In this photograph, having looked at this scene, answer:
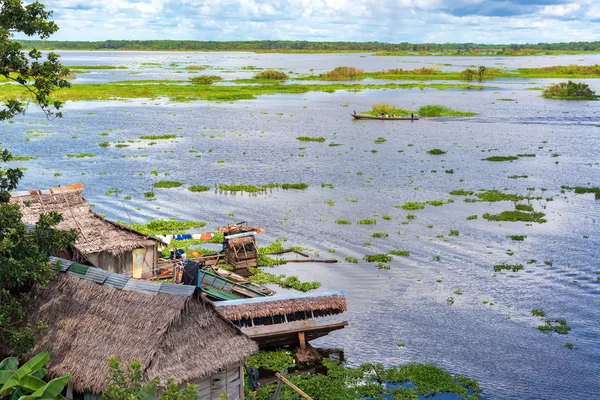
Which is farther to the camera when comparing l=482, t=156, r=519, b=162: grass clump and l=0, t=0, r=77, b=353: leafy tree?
l=482, t=156, r=519, b=162: grass clump

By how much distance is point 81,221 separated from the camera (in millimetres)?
25031

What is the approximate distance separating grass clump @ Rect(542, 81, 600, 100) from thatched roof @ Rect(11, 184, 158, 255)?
96.9 meters

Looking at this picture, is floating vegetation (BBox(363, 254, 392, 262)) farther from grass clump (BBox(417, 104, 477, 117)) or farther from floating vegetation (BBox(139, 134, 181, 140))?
grass clump (BBox(417, 104, 477, 117))

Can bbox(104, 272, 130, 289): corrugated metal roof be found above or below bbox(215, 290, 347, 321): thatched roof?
above

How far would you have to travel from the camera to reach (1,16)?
17250 mm

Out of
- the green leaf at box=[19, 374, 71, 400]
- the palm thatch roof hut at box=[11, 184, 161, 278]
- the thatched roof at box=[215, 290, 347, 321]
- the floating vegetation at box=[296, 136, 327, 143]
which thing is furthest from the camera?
the floating vegetation at box=[296, 136, 327, 143]

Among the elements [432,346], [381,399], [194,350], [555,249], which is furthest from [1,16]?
[555,249]

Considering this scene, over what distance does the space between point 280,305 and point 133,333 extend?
25.0ft

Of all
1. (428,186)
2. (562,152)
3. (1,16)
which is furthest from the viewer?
(562,152)

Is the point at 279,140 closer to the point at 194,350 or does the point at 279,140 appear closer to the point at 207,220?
the point at 207,220

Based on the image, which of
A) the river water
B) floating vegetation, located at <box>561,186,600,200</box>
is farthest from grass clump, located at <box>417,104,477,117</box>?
floating vegetation, located at <box>561,186,600,200</box>

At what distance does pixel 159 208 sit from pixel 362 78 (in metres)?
112

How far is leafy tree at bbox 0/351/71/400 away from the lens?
44.0 feet

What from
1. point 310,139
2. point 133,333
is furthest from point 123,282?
point 310,139
